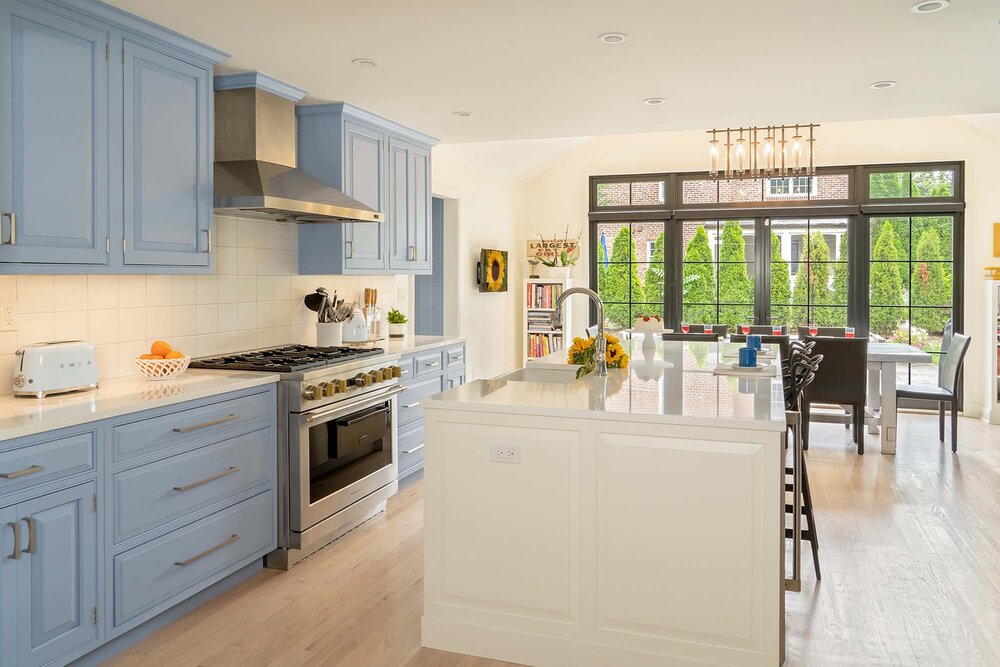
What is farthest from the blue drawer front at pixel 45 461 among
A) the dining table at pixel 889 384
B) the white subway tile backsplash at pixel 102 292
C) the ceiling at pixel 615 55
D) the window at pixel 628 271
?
the window at pixel 628 271

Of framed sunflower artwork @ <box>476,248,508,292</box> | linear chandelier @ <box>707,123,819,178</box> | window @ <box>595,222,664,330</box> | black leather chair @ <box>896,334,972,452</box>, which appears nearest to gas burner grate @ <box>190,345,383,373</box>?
linear chandelier @ <box>707,123,819,178</box>

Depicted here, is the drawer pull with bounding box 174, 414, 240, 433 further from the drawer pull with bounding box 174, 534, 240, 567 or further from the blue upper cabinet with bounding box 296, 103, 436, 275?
the blue upper cabinet with bounding box 296, 103, 436, 275

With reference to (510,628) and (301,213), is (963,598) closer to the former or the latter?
(510,628)

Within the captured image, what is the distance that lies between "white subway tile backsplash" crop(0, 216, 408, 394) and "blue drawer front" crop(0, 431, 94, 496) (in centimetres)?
66

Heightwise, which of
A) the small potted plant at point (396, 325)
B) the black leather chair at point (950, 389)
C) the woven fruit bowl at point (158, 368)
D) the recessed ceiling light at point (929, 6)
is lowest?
the black leather chair at point (950, 389)

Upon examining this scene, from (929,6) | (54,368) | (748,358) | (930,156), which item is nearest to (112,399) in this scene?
(54,368)

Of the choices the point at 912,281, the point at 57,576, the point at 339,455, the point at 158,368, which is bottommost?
the point at 57,576

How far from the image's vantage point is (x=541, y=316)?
8711mm

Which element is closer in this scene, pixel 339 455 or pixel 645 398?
pixel 645 398

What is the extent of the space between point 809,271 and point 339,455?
5.89 metres

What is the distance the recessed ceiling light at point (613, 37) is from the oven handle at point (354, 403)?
2.11 m

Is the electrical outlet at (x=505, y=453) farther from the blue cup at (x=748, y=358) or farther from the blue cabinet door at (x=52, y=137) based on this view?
the blue cabinet door at (x=52, y=137)

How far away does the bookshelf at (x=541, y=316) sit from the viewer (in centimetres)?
866

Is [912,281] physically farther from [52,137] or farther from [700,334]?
[52,137]
